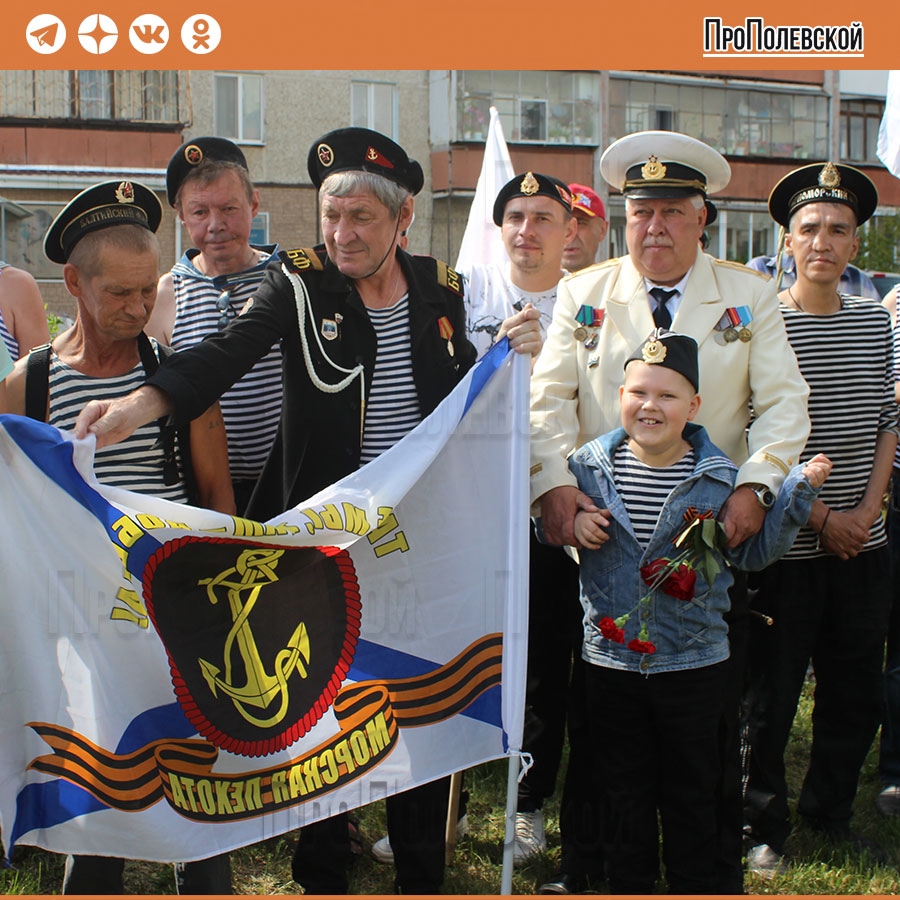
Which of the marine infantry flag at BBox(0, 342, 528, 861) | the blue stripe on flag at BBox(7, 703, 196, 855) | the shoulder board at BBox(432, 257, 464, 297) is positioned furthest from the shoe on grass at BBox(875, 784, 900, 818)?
the blue stripe on flag at BBox(7, 703, 196, 855)

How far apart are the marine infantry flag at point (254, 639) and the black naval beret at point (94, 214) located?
0.65 m

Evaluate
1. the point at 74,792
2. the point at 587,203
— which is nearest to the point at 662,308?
the point at 587,203

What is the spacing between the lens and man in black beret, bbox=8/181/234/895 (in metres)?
3.17

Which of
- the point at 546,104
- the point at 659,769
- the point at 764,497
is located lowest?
the point at 659,769

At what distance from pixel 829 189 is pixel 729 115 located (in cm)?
2912

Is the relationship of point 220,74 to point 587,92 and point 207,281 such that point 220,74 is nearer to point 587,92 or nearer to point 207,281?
point 587,92

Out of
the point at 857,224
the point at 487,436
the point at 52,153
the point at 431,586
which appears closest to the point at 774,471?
the point at 487,436

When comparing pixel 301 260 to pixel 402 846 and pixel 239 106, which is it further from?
pixel 239 106

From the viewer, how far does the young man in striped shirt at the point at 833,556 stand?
160 inches

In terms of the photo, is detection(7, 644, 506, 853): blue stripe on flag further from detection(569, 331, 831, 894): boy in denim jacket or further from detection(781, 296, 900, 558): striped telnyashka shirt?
detection(781, 296, 900, 558): striped telnyashka shirt

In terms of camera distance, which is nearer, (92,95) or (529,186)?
(529,186)

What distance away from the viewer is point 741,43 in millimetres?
4281

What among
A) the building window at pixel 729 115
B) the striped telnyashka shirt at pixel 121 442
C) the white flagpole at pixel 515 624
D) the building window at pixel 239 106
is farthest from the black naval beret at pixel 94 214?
the building window at pixel 729 115

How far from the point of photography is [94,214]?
322 cm
